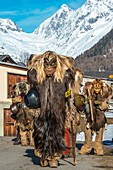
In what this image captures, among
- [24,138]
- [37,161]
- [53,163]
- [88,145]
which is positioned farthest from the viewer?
[24,138]

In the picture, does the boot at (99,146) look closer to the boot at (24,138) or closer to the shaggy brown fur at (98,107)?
the shaggy brown fur at (98,107)

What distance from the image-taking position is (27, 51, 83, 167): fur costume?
7.32 meters

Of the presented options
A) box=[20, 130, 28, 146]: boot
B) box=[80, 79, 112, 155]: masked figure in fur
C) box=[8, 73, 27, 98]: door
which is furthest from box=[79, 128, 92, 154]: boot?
box=[8, 73, 27, 98]: door

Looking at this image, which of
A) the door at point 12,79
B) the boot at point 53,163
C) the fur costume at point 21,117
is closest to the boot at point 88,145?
the boot at point 53,163

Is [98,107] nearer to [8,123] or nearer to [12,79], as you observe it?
[8,123]

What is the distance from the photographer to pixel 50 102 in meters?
7.33

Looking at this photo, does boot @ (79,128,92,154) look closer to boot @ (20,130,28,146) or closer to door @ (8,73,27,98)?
boot @ (20,130,28,146)

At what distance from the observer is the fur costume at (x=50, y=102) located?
24.0ft

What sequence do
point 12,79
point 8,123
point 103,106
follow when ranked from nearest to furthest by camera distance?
point 103,106, point 8,123, point 12,79

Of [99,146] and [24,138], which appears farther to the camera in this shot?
[24,138]

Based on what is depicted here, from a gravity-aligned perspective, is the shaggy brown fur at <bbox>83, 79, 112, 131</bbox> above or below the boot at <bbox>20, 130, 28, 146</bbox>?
above

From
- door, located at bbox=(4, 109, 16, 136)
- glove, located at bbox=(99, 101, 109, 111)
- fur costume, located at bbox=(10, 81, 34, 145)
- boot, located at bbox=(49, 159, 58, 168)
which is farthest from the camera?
door, located at bbox=(4, 109, 16, 136)

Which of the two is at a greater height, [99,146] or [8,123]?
A: [8,123]

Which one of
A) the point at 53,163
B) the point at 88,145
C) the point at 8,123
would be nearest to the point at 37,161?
the point at 53,163
